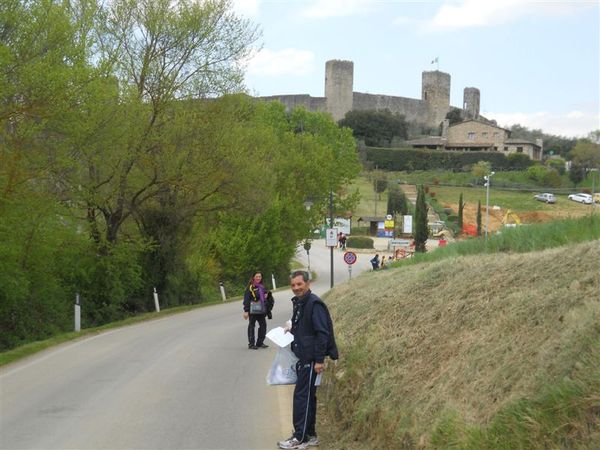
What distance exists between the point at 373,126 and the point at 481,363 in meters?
111

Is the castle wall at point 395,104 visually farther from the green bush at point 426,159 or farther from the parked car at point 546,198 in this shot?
the parked car at point 546,198

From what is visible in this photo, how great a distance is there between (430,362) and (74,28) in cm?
1241

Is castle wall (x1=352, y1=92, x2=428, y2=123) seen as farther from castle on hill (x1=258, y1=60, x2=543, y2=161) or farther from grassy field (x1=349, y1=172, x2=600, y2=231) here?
grassy field (x1=349, y1=172, x2=600, y2=231)

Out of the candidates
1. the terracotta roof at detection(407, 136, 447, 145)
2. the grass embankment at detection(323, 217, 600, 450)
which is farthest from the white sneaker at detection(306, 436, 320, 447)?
the terracotta roof at detection(407, 136, 447, 145)

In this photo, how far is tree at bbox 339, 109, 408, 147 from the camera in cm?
11500

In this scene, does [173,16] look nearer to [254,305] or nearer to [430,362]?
[254,305]

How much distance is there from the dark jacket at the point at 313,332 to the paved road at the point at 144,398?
49.8 inches

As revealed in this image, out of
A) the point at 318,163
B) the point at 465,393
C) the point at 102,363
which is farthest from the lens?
the point at 318,163

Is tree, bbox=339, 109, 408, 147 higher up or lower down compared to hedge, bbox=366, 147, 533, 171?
higher up

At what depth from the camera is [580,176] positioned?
9250cm

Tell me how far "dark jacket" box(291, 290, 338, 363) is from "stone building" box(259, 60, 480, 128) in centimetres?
11338

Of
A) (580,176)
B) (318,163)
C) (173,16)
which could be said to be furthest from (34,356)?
(580,176)

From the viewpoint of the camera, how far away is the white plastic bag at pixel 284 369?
7.70m

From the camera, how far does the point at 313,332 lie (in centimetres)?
742
